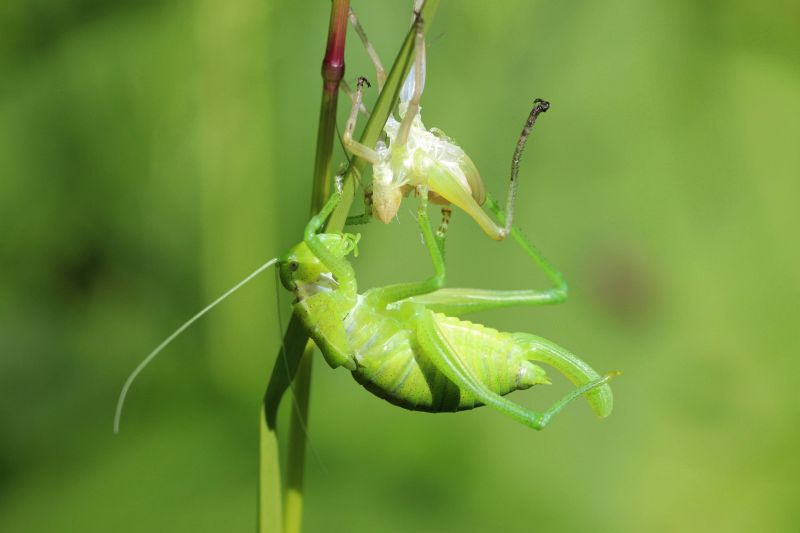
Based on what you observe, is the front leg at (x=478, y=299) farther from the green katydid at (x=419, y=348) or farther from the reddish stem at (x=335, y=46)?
the reddish stem at (x=335, y=46)

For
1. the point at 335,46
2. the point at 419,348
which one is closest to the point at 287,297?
the point at 419,348

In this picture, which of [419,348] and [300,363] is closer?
[300,363]

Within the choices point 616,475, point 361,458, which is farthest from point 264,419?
point 616,475

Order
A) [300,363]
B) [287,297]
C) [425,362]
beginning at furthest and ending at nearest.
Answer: [287,297]
[425,362]
[300,363]

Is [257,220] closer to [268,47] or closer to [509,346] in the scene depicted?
[268,47]

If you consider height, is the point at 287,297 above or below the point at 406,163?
below

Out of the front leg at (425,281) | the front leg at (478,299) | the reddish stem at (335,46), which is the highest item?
the reddish stem at (335,46)

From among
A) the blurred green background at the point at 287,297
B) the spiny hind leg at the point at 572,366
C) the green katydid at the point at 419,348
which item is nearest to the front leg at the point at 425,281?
the green katydid at the point at 419,348

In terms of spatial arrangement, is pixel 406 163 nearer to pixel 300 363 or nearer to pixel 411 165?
pixel 411 165

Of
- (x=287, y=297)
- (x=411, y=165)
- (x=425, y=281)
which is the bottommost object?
(x=287, y=297)
